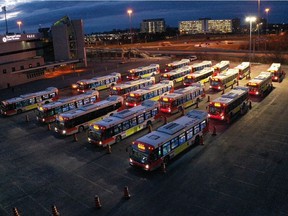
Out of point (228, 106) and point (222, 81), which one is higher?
point (222, 81)

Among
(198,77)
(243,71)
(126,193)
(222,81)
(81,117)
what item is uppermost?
(243,71)

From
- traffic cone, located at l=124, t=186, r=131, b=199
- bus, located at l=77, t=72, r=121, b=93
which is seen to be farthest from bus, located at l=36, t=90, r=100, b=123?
traffic cone, located at l=124, t=186, r=131, b=199

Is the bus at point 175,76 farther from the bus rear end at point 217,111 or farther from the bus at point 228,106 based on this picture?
the bus rear end at point 217,111

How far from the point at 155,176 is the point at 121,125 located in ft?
25.9

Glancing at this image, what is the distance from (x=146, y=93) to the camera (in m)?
38.5

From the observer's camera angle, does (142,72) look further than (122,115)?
Yes

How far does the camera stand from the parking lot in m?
18.5

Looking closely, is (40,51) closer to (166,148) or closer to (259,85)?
(259,85)

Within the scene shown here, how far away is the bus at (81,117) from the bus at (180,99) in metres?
5.93

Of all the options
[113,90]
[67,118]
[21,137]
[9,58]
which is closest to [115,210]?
[67,118]

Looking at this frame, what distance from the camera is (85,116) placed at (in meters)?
32.3

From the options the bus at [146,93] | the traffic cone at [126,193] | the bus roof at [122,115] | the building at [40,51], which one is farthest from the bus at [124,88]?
the building at [40,51]

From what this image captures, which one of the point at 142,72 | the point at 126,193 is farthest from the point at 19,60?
the point at 126,193

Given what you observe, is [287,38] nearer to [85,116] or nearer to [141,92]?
[141,92]
